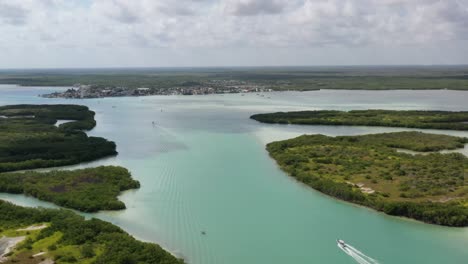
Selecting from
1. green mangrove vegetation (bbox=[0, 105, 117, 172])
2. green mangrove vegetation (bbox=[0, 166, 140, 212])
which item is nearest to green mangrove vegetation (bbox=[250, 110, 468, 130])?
green mangrove vegetation (bbox=[0, 105, 117, 172])

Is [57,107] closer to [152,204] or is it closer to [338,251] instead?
[152,204]

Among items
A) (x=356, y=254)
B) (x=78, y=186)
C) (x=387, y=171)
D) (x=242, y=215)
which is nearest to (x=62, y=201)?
(x=78, y=186)

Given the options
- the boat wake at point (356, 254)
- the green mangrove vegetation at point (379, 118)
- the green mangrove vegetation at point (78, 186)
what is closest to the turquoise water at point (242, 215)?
the boat wake at point (356, 254)

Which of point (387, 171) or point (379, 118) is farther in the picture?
point (379, 118)

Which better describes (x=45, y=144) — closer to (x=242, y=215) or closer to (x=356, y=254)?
(x=242, y=215)

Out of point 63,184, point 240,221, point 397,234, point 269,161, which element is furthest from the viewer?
point 269,161

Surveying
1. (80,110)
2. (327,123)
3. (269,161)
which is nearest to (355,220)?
(269,161)

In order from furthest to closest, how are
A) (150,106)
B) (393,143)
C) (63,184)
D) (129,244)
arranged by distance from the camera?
(150,106) < (393,143) < (63,184) < (129,244)
